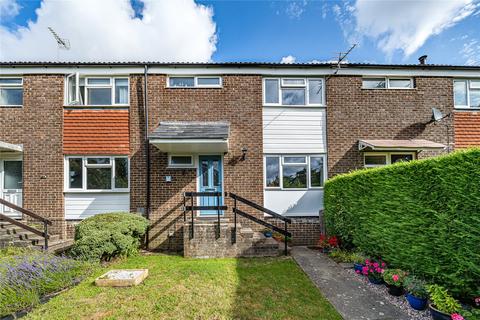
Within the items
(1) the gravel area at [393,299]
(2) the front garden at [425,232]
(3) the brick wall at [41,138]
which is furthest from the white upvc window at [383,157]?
(3) the brick wall at [41,138]

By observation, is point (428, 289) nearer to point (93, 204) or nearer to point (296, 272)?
point (296, 272)

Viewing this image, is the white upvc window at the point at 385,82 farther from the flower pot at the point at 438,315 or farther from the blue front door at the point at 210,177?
the flower pot at the point at 438,315

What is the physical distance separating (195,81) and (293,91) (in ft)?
12.7

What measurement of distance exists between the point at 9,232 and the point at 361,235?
10.4m

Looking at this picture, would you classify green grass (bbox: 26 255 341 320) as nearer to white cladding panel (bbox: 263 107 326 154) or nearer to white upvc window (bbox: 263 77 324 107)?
white cladding panel (bbox: 263 107 326 154)

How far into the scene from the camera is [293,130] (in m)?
9.20

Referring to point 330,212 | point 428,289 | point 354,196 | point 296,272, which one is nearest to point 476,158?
point 428,289

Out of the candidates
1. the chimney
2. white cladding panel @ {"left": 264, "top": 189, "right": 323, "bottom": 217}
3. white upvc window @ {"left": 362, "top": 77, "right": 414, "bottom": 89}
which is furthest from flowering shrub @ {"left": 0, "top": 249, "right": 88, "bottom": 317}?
the chimney

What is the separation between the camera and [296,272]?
5668mm

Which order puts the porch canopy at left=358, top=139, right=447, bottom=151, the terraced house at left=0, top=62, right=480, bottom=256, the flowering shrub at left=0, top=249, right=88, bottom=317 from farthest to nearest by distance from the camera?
the terraced house at left=0, top=62, right=480, bottom=256 < the porch canopy at left=358, top=139, right=447, bottom=151 < the flowering shrub at left=0, top=249, right=88, bottom=317

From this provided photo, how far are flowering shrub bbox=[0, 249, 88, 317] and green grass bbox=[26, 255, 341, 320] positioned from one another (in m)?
0.32

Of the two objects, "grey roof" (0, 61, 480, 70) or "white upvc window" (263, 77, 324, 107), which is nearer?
"grey roof" (0, 61, 480, 70)

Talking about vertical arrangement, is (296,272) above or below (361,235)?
below

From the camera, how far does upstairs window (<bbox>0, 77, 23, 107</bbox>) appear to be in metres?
8.91
